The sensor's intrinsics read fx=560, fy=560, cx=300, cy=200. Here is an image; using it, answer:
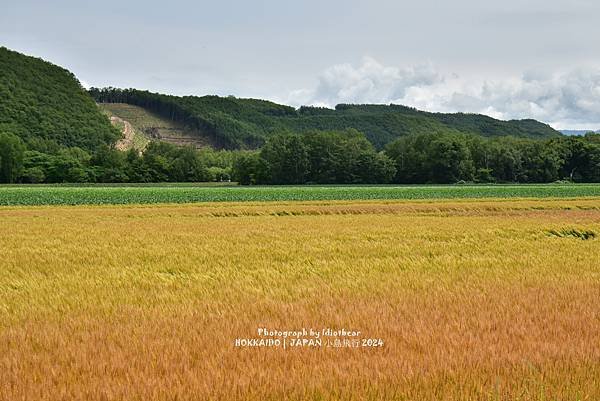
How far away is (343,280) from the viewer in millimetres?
12273

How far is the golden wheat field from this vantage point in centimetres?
582

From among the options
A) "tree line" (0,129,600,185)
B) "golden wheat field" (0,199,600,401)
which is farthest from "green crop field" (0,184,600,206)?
"golden wheat field" (0,199,600,401)

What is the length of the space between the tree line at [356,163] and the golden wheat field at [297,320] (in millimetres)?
98979

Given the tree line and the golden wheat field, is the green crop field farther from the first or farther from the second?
the golden wheat field

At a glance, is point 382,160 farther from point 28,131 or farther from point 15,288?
point 28,131

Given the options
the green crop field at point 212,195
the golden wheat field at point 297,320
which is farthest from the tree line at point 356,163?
the golden wheat field at point 297,320

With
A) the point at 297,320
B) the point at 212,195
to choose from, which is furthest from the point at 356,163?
the point at 297,320

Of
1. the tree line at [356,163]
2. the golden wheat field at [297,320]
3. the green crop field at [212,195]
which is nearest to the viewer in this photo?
the golden wheat field at [297,320]

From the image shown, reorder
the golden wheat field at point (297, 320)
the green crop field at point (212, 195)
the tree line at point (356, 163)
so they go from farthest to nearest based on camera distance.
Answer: the tree line at point (356, 163) → the green crop field at point (212, 195) → the golden wheat field at point (297, 320)

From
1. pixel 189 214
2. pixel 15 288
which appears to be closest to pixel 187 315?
pixel 15 288

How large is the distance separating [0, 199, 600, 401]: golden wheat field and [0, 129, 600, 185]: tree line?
98979 millimetres

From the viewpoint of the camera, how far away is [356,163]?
11631cm

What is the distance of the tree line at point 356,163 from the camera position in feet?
383

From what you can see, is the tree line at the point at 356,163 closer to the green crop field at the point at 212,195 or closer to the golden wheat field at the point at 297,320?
the green crop field at the point at 212,195
